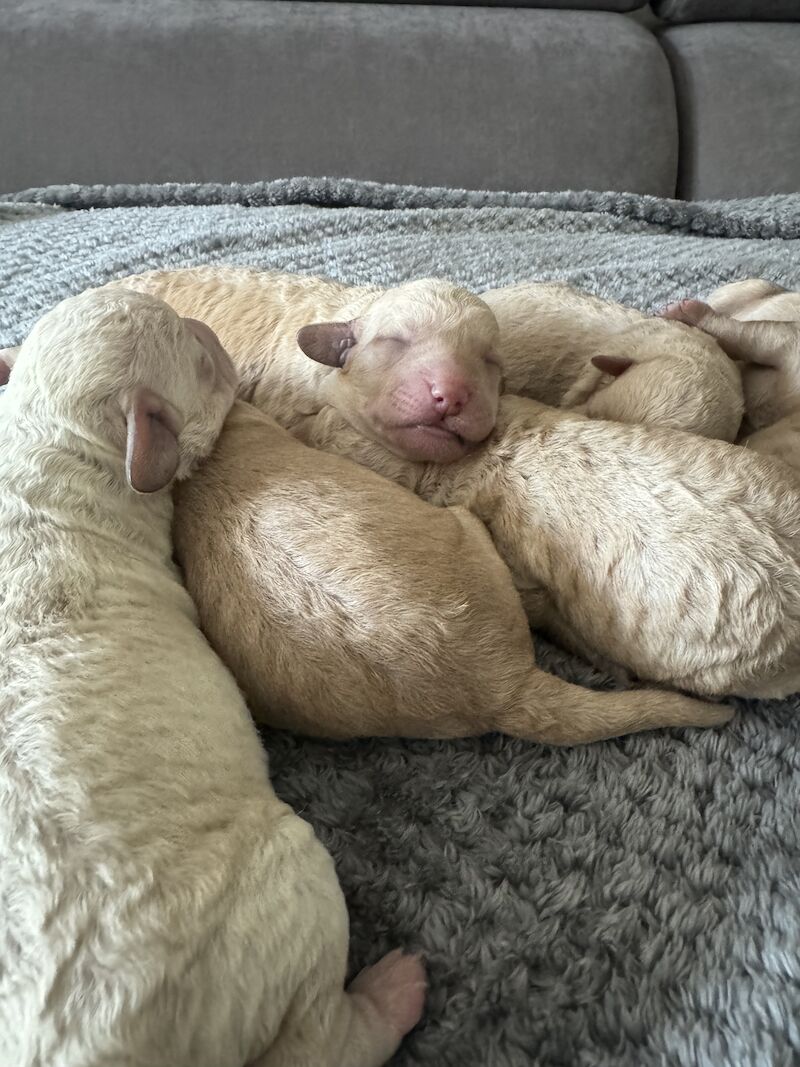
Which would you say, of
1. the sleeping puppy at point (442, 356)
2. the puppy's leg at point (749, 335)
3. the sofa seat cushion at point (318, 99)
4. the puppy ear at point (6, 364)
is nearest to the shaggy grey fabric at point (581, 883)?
the sleeping puppy at point (442, 356)

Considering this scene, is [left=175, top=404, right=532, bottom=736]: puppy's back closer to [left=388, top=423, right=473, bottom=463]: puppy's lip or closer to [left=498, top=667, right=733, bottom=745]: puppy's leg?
[left=498, top=667, right=733, bottom=745]: puppy's leg

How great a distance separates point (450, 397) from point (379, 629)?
57cm

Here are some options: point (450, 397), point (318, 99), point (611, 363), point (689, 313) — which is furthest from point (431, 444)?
point (318, 99)

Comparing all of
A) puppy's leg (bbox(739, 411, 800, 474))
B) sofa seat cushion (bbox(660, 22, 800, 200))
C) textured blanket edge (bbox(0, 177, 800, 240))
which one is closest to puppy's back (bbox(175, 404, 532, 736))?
puppy's leg (bbox(739, 411, 800, 474))

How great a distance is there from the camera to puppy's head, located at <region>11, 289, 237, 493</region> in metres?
1.63

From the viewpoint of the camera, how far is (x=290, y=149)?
3766 mm

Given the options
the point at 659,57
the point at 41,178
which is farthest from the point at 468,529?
the point at 659,57

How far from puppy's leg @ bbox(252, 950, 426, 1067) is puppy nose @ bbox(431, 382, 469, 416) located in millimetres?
991

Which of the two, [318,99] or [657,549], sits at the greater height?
[318,99]

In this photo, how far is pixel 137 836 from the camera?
107cm

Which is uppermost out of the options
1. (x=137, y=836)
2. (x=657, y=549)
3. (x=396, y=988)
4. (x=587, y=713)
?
(x=657, y=549)

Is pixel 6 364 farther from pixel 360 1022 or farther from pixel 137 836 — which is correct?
pixel 360 1022

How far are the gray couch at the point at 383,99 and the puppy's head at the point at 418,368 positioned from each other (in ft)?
6.98

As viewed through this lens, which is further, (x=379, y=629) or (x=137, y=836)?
(x=379, y=629)
